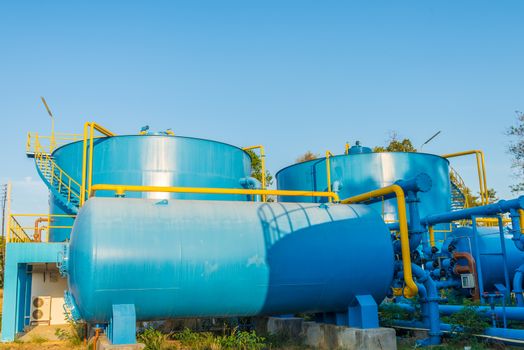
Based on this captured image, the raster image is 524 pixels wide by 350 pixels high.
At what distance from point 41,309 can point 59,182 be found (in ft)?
17.7

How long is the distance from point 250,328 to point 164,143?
7.52 meters

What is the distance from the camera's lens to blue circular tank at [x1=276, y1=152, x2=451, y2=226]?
21.9m

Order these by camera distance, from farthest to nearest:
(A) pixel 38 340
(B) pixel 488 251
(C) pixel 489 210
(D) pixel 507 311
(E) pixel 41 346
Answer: (B) pixel 488 251
(A) pixel 38 340
(E) pixel 41 346
(C) pixel 489 210
(D) pixel 507 311

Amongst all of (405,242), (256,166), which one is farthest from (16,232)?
(256,166)

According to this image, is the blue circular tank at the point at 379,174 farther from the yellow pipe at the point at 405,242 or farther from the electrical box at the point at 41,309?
the electrical box at the point at 41,309

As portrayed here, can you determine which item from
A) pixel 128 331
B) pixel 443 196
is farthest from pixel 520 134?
pixel 128 331

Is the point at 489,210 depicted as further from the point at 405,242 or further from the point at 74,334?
the point at 74,334

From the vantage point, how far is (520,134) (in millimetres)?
29000

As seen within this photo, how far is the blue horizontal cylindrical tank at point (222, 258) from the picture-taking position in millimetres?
10281

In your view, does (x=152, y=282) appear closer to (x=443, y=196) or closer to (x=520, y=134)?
(x=443, y=196)

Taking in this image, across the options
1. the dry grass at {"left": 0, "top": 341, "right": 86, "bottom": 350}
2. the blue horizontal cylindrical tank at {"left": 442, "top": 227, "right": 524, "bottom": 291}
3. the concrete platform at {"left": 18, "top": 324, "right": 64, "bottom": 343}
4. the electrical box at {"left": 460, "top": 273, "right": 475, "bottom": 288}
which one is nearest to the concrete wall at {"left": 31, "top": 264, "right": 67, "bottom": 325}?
the concrete platform at {"left": 18, "top": 324, "right": 64, "bottom": 343}

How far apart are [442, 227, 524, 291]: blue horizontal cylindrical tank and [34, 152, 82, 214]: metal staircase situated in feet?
43.2

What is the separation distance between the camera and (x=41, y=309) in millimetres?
21203

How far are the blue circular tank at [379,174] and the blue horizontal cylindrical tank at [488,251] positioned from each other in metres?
4.52
